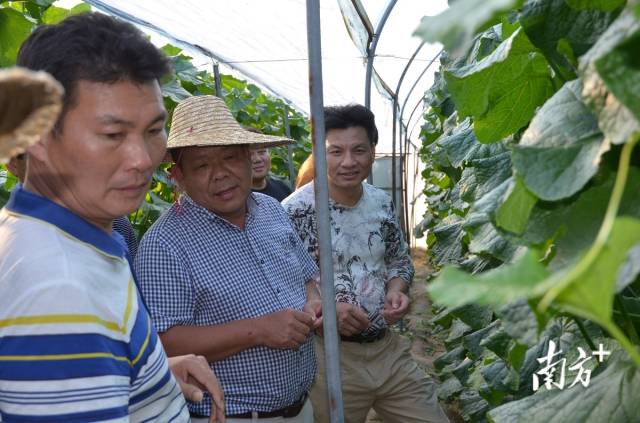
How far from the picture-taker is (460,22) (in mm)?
542

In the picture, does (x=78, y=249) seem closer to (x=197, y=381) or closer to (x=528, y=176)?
(x=197, y=381)

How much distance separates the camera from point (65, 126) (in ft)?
4.58

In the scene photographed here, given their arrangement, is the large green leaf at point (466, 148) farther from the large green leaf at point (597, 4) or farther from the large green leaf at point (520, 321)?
the large green leaf at point (520, 321)

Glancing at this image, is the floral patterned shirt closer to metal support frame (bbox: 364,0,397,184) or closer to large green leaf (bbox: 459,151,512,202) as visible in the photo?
large green leaf (bbox: 459,151,512,202)

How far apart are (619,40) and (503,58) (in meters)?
0.54

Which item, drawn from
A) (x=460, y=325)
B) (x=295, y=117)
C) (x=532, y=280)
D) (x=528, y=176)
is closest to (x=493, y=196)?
(x=528, y=176)

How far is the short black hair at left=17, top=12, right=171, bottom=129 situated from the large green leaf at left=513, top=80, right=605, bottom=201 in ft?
2.66

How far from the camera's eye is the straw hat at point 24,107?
51cm

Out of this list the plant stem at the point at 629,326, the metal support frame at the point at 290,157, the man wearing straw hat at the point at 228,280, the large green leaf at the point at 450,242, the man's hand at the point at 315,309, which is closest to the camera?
the plant stem at the point at 629,326

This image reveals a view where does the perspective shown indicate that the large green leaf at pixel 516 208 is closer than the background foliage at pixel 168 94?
Yes

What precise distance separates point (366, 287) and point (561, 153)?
8.82 ft

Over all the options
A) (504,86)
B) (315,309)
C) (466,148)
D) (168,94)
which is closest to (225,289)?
(315,309)

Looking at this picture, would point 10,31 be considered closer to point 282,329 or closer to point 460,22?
point 282,329

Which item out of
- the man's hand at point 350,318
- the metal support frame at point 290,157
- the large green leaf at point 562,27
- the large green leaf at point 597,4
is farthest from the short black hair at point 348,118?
the metal support frame at point 290,157
